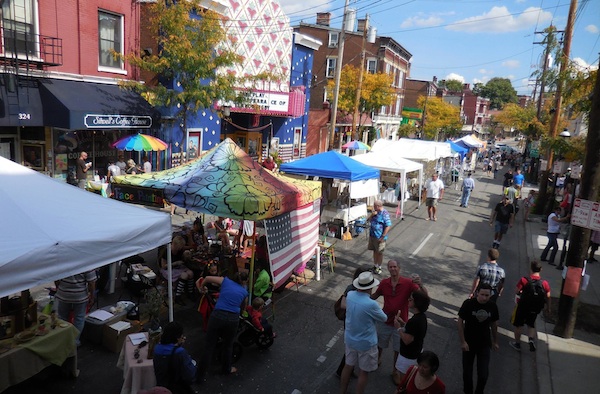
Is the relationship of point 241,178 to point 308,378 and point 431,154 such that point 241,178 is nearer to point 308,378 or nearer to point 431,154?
point 308,378

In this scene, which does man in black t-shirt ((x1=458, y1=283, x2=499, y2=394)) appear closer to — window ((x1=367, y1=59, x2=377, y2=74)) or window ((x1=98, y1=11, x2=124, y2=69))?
window ((x1=98, y1=11, x2=124, y2=69))

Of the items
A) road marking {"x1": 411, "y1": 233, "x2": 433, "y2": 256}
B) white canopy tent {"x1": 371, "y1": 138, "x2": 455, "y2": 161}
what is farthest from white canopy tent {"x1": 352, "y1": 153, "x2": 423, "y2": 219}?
white canopy tent {"x1": 371, "y1": 138, "x2": 455, "y2": 161}

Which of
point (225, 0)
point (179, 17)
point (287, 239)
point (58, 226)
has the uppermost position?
point (225, 0)

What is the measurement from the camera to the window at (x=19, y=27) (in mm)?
11734

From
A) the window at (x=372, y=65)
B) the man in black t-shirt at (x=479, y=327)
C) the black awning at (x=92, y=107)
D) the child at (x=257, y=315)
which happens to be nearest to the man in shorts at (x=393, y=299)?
the man in black t-shirt at (x=479, y=327)

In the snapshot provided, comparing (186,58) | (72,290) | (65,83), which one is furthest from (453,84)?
(72,290)

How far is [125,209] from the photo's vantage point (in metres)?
5.88

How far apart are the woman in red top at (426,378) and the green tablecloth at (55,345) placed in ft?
13.3

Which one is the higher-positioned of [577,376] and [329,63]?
[329,63]

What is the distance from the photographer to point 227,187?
732cm

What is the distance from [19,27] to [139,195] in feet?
26.0

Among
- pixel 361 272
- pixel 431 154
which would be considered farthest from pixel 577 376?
pixel 431 154

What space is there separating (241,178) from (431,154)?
16.6 meters

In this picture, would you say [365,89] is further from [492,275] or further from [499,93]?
[499,93]
